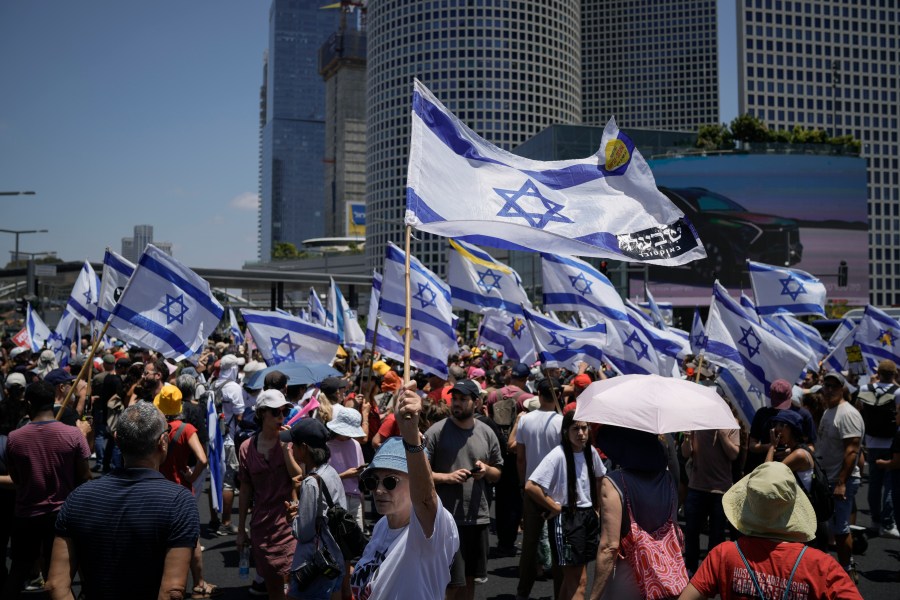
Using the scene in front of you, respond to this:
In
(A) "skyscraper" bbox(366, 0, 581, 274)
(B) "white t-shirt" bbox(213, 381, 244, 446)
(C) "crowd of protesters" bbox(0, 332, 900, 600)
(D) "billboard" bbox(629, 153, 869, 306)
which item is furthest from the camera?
(A) "skyscraper" bbox(366, 0, 581, 274)

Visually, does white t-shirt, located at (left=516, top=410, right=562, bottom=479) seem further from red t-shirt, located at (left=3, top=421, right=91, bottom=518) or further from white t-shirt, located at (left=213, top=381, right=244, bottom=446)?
white t-shirt, located at (left=213, top=381, right=244, bottom=446)

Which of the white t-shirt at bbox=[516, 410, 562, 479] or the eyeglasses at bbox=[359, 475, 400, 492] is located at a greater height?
the eyeglasses at bbox=[359, 475, 400, 492]

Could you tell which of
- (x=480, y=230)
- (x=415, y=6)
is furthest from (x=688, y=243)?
(x=415, y=6)

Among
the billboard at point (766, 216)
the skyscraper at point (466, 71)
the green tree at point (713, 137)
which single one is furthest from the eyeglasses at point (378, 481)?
the skyscraper at point (466, 71)

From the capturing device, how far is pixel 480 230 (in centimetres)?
516

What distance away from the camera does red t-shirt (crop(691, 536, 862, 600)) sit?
315 cm

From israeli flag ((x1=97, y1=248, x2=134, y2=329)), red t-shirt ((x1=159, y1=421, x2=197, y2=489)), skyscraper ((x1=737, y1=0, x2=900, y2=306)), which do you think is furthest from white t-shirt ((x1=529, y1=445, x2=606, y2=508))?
skyscraper ((x1=737, y1=0, x2=900, y2=306))

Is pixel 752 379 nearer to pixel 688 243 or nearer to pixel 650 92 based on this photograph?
pixel 688 243

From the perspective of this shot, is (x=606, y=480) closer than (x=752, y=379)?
Yes

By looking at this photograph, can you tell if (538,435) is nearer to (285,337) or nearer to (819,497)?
(819,497)

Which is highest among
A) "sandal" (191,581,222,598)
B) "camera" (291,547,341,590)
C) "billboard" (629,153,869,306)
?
"billboard" (629,153,869,306)

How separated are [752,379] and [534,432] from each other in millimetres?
3764

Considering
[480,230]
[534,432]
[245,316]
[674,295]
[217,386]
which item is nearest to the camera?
[480,230]

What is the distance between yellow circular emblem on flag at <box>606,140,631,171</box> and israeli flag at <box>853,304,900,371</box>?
1058 centimetres
